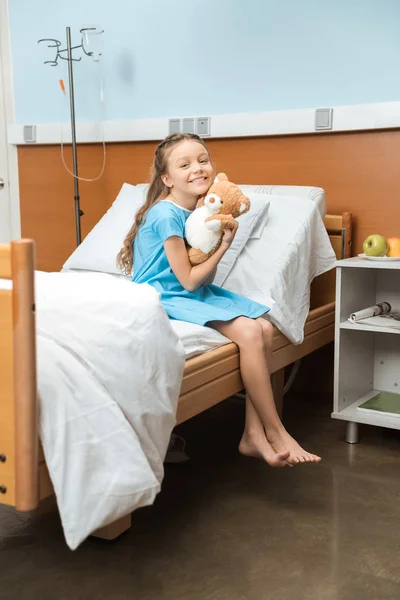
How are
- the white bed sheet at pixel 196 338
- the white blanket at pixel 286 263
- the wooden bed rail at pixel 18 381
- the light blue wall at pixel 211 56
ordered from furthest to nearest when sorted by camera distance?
the light blue wall at pixel 211 56 → the white blanket at pixel 286 263 → the white bed sheet at pixel 196 338 → the wooden bed rail at pixel 18 381

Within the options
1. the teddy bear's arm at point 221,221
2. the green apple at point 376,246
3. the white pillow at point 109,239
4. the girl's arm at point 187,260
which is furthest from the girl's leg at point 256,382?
the white pillow at point 109,239

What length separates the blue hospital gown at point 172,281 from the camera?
1.89 meters

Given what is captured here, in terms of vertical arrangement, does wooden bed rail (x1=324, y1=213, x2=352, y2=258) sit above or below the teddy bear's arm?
below

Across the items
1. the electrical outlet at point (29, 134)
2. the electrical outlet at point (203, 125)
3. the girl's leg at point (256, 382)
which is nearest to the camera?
the girl's leg at point (256, 382)

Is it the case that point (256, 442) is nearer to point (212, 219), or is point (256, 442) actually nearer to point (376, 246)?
point (212, 219)

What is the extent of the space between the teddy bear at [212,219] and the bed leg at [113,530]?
695mm

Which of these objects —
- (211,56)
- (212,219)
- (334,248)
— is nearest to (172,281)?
(212,219)

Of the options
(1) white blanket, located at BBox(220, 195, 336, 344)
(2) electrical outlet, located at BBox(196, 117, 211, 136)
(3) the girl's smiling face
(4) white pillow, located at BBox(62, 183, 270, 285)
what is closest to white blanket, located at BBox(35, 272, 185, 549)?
(3) the girl's smiling face

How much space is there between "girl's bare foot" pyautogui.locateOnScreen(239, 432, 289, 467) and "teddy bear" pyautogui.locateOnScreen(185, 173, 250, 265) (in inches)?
19.3

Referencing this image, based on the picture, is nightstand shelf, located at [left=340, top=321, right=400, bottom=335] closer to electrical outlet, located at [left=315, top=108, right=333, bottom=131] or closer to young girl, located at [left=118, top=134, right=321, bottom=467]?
young girl, located at [left=118, top=134, right=321, bottom=467]

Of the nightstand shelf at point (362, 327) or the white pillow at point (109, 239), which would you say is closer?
the nightstand shelf at point (362, 327)

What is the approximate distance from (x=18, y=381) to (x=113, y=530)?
0.57 m

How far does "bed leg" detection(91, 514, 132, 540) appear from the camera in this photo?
5.19 ft

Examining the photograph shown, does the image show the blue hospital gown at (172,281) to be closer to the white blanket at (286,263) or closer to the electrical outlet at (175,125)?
the white blanket at (286,263)
